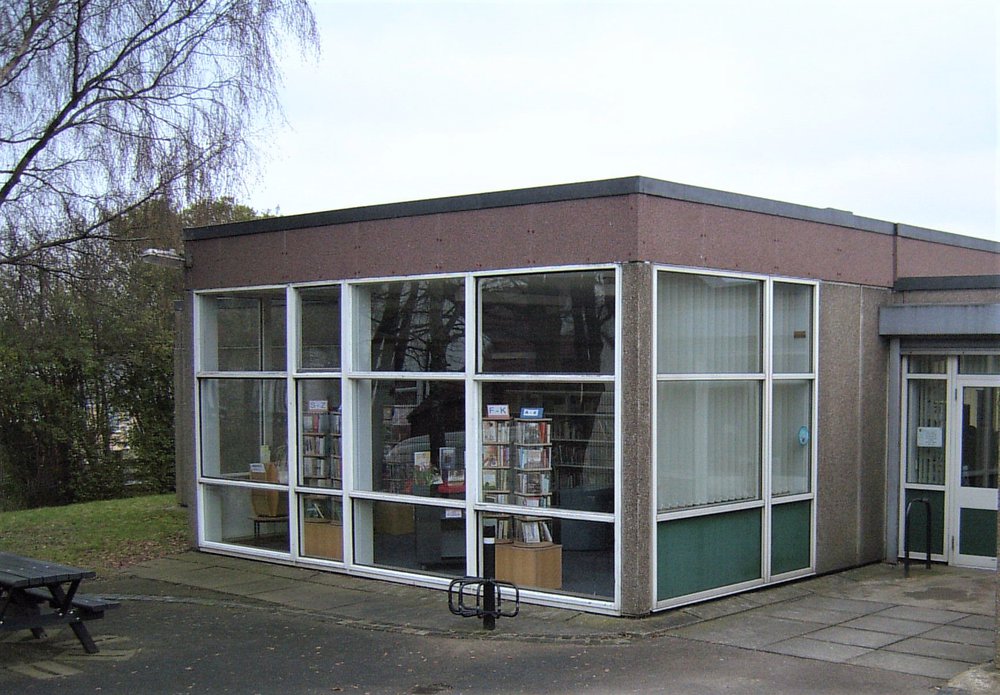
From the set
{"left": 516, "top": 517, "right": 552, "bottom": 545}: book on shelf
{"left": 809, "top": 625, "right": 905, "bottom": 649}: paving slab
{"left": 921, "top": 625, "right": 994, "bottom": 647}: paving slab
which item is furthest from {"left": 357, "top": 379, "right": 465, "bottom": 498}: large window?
{"left": 921, "top": 625, "right": 994, "bottom": 647}: paving slab

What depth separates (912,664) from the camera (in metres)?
8.04

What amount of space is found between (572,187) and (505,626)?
3903 millimetres

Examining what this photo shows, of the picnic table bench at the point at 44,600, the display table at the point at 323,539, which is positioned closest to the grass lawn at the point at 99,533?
the display table at the point at 323,539

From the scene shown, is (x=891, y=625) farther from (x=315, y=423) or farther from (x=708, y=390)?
(x=315, y=423)

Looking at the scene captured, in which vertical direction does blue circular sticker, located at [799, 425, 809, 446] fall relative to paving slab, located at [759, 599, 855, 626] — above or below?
above

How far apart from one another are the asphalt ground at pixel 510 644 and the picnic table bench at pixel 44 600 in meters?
0.29

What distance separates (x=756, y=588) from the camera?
10.6 meters

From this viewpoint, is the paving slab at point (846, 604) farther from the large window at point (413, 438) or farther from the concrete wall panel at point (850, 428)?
the large window at point (413, 438)

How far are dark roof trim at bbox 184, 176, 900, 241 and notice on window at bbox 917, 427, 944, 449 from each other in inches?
91.2

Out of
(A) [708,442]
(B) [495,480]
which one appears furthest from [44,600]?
(A) [708,442]

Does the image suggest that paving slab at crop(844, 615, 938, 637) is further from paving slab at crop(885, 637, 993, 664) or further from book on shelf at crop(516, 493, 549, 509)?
book on shelf at crop(516, 493, 549, 509)

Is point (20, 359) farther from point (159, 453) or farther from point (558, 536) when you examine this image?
point (558, 536)

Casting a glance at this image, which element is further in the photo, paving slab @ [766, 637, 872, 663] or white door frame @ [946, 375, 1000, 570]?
white door frame @ [946, 375, 1000, 570]

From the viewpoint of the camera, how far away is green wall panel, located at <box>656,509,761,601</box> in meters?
9.64
